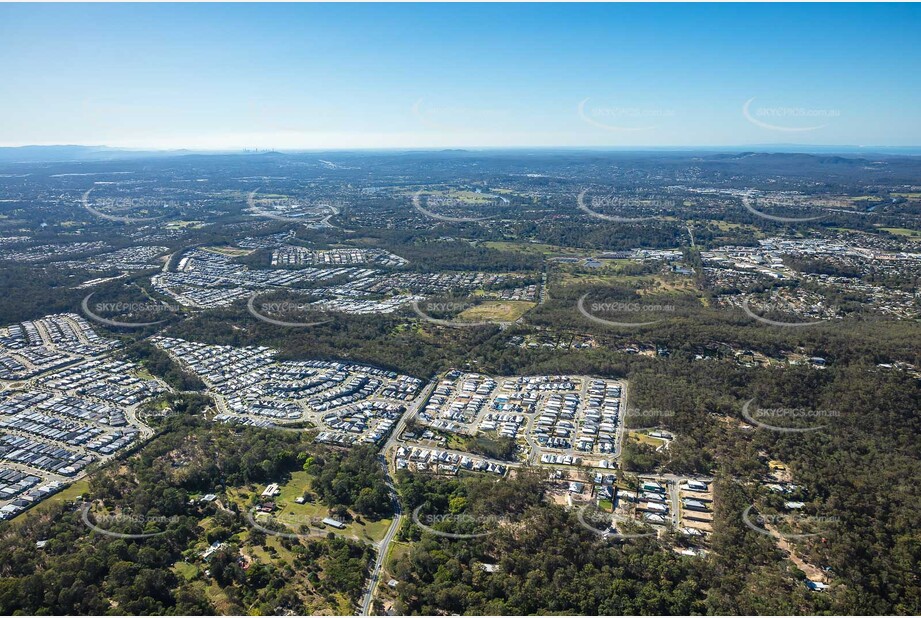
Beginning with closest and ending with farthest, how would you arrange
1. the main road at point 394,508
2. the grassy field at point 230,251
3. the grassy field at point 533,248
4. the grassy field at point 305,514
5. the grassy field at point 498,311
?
the main road at point 394,508 < the grassy field at point 305,514 < the grassy field at point 498,311 < the grassy field at point 230,251 < the grassy field at point 533,248

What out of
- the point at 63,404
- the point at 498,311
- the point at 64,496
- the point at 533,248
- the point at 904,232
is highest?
the point at 904,232

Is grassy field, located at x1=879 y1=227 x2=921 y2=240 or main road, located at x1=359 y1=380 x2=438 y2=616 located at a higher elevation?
grassy field, located at x1=879 y1=227 x2=921 y2=240

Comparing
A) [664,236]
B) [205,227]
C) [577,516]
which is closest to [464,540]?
[577,516]

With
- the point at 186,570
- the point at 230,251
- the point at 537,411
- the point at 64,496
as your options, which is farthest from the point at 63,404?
the point at 230,251

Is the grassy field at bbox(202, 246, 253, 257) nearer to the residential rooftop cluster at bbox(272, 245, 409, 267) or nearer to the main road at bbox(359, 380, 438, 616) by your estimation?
Result: the residential rooftop cluster at bbox(272, 245, 409, 267)

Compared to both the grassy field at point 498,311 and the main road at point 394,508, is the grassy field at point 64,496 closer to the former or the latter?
the main road at point 394,508

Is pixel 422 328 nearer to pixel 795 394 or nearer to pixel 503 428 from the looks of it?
pixel 503 428

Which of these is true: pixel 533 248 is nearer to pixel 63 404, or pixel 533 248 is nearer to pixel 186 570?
pixel 63 404

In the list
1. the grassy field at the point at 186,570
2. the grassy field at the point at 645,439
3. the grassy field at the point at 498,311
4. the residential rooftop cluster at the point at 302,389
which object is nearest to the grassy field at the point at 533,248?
the grassy field at the point at 498,311

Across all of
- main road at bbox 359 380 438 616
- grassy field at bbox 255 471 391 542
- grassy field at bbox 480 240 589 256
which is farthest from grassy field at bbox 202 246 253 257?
grassy field at bbox 255 471 391 542
